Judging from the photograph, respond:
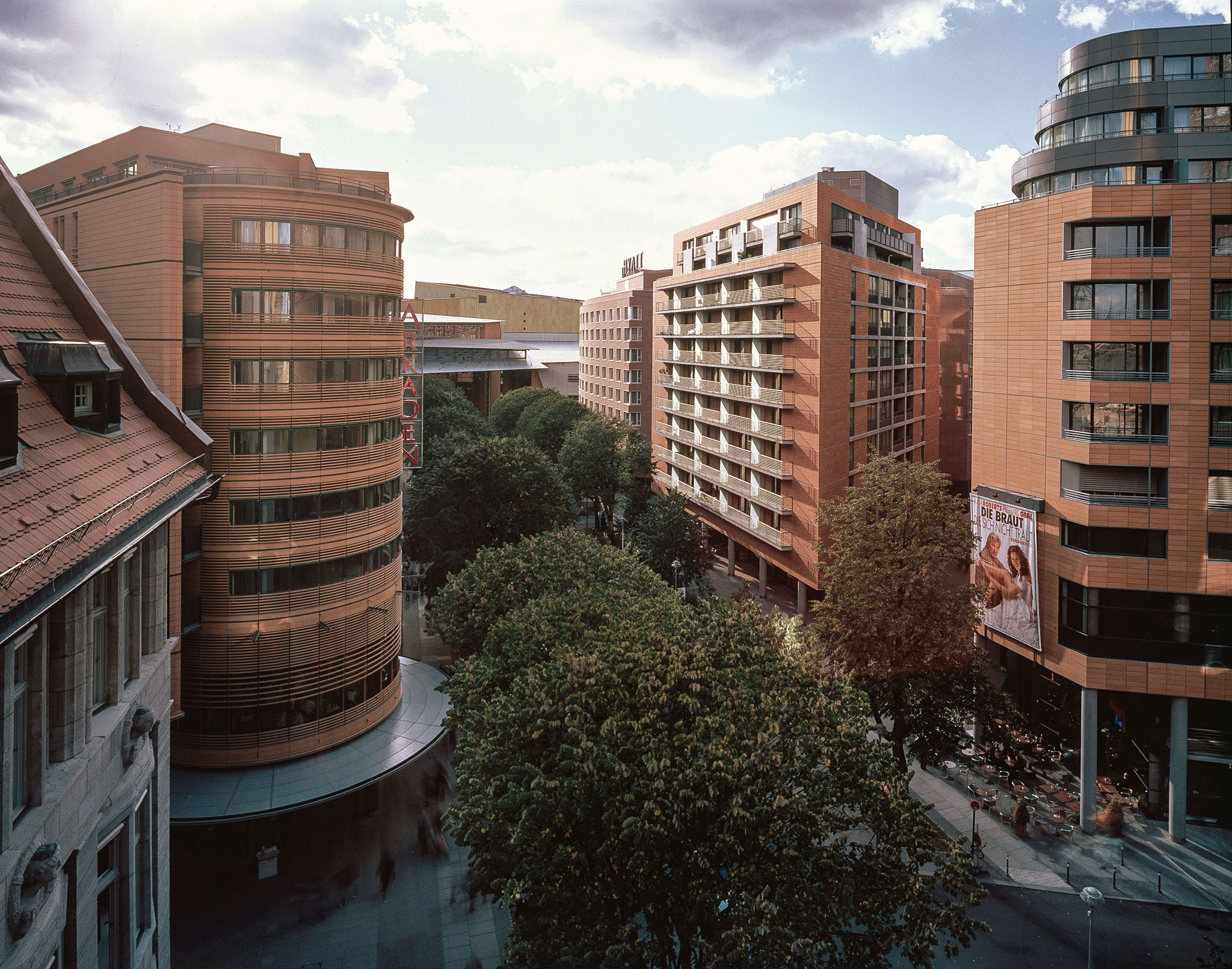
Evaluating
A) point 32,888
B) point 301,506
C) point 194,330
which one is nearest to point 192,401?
point 194,330

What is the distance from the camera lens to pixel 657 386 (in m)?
85.2

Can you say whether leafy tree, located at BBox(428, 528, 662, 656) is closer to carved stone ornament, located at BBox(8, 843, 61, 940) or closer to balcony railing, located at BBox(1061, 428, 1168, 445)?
carved stone ornament, located at BBox(8, 843, 61, 940)

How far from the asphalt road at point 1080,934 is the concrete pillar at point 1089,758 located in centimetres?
496

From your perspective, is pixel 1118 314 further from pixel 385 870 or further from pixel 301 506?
pixel 385 870

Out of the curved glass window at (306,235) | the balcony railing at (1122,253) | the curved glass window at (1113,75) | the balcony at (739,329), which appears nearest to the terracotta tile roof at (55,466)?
the curved glass window at (306,235)

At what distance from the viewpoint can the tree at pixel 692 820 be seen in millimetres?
16891

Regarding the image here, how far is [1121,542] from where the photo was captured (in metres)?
32.7

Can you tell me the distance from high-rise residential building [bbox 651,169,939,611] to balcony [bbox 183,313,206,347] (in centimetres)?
3675

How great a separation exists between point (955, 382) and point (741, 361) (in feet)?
144

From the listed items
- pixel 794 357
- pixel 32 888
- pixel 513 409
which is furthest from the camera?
pixel 513 409

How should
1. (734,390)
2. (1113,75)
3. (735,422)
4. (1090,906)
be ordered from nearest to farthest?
1. (1090,906)
2. (1113,75)
3. (734,390)
4. (735,422)

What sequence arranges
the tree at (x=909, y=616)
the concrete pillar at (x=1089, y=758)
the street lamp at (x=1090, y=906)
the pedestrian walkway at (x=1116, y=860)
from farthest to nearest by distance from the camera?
the concrete pillar at (x=1089, y=758) → the tree at (x=909, y=616) → the pedestrian walkway at (x=1116, y=860) → the street lamp at (x=1090, y=906)

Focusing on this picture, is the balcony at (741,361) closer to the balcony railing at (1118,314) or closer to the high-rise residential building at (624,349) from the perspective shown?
the high-rise residential building at (624,349)

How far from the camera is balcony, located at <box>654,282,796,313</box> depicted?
57344 millimetres
